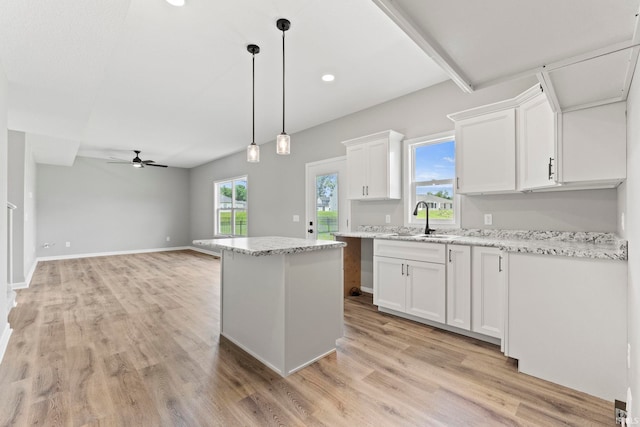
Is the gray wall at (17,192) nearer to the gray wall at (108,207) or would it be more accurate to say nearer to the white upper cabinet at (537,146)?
the gray wall at (108,207)

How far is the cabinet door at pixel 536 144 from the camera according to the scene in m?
2.29

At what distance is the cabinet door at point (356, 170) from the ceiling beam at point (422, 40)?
2461 mm

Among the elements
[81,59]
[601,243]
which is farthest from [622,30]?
[81,59]

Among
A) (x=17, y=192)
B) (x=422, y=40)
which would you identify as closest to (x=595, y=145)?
(x=422, y=40)

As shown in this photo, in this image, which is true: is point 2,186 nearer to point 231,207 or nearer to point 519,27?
point 519,27

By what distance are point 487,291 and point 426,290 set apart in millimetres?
550

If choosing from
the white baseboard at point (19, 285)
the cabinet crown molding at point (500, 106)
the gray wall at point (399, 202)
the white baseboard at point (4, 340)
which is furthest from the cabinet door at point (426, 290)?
the white baseboard at point (19, 285)

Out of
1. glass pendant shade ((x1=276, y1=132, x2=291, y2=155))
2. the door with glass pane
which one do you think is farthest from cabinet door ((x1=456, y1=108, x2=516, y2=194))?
→ the door with glass pane

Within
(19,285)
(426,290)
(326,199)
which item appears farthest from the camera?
(326,199)

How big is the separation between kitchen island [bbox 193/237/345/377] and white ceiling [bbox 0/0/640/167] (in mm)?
1480

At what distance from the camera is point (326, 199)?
4.87 meters

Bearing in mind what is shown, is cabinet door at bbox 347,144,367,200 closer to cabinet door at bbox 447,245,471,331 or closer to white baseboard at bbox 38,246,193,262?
cabinet door at bbox 447,245,471,331

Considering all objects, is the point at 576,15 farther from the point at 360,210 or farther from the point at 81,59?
the point at 360,210

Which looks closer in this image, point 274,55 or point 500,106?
point 500,106
